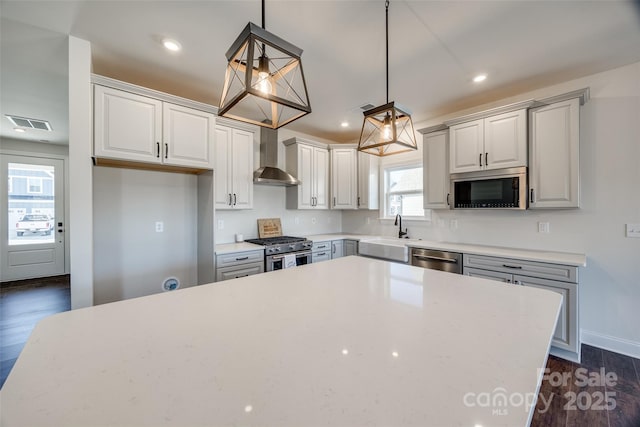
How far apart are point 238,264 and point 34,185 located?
512cm

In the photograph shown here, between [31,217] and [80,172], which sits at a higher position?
[80,172]

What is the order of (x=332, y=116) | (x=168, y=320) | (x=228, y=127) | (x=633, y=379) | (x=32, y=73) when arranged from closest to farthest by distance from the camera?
1. (x=168, y=320)
2. (x=633, y=379)
3. (x=32, y=73)
4. (x=228, y=127)
5. (x=332, y=116)

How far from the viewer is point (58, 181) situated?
208 inches

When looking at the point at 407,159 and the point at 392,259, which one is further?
the point at 407,159

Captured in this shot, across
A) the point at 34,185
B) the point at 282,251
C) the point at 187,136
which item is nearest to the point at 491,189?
the point at 282,251

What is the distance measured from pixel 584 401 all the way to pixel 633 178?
202cm

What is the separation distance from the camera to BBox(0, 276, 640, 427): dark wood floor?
178 centimetres

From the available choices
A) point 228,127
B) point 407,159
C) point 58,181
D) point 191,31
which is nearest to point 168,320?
point 191,31

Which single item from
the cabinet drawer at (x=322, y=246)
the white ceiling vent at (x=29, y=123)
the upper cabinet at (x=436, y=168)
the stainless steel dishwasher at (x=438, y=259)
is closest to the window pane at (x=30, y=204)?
the white ceiling vent at (x=29, y=123)

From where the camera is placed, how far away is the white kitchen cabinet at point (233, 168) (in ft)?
10.6

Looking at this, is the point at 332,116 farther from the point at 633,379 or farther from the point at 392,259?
the point at 633,379

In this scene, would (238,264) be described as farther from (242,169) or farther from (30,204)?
(30,204)

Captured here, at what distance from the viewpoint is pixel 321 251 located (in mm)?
3916

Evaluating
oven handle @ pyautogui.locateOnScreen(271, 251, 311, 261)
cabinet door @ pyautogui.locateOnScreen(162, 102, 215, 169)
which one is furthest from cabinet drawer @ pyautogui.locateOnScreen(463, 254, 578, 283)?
cabinet door @ pyautogui.locateOnScreen(162, 102, 215, 169)
